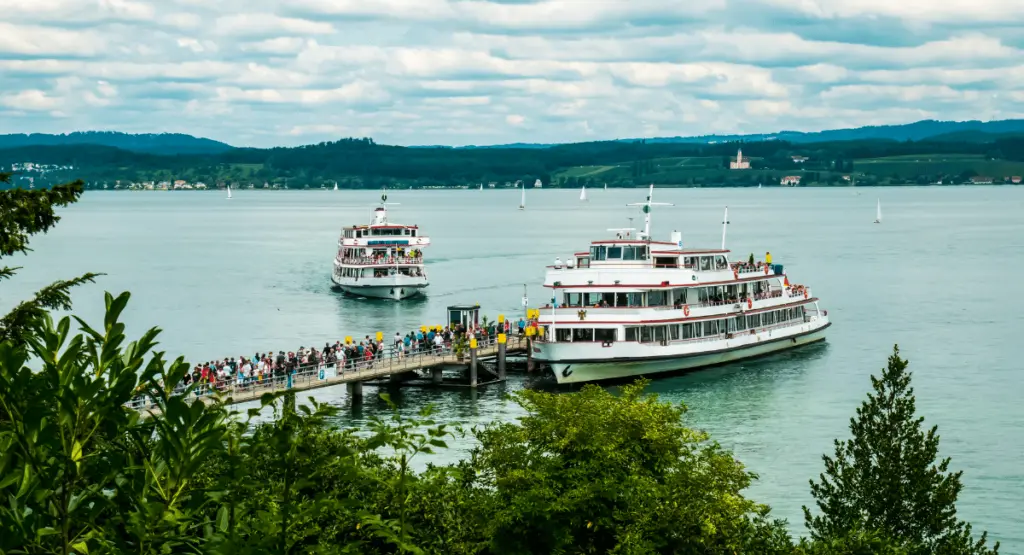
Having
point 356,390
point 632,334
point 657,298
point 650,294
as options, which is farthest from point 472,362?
point 657,298

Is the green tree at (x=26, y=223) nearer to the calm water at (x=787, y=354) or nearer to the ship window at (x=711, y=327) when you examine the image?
the calm water at (x=787, y=354)

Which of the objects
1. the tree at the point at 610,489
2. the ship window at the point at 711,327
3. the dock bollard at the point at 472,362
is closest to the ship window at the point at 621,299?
the ship window at the point at 711,327

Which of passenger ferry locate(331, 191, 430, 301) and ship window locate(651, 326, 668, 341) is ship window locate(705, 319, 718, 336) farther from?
passenger ferry locate(331, 191, 430, 301)

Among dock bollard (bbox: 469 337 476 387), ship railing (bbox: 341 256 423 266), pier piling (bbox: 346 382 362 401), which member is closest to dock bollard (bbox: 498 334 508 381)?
dock bollard (bbox: 469 337 476 387)

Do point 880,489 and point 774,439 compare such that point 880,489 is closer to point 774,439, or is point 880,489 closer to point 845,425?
point 774,439

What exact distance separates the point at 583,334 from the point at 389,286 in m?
42.7

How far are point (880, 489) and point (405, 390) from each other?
1347 inches

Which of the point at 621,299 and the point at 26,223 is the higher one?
the point at 26,223

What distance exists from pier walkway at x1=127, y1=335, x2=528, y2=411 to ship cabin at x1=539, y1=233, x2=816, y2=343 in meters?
3.35

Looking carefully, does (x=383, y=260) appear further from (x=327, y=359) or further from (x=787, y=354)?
(x=327, y=359)

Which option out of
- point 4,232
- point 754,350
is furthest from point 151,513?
point 754,350

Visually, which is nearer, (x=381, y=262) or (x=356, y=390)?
(x=356, y=390)

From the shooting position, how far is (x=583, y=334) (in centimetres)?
6019

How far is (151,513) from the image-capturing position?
10492 mm
